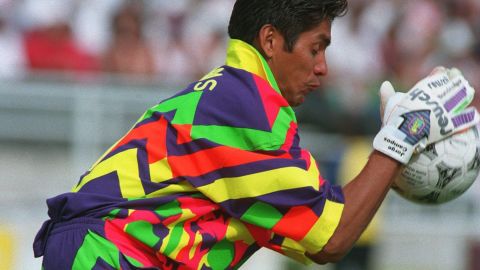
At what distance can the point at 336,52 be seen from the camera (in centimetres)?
1175

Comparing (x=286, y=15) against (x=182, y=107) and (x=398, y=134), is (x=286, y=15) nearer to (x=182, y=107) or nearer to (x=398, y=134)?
(x=182, y=107)

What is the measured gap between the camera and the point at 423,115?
4.31 m

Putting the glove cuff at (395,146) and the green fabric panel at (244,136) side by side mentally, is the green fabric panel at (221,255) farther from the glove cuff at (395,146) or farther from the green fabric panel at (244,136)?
the glove cuff at (395,146)

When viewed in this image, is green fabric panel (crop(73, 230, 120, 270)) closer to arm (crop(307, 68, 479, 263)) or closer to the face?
arm (crop(307, 68, 479, 263))

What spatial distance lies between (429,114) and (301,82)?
55 cm

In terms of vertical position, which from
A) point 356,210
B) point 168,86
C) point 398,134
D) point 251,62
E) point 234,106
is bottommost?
point 168,86

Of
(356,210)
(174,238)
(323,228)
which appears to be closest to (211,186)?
(174,238)

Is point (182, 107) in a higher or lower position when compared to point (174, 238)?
higher

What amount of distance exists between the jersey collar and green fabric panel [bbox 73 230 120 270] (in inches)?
35.4

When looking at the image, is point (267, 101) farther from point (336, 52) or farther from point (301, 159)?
point (336, 52)

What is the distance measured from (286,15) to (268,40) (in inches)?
5.2

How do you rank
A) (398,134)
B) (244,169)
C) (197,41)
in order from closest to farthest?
(244,169)
(398,134)
(197,41)

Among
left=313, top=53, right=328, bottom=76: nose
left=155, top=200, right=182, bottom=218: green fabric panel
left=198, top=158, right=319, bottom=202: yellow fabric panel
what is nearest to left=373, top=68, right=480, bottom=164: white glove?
left=313, top=53, right=328, bottom=76: nose

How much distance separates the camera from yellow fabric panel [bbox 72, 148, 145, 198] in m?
4.14
